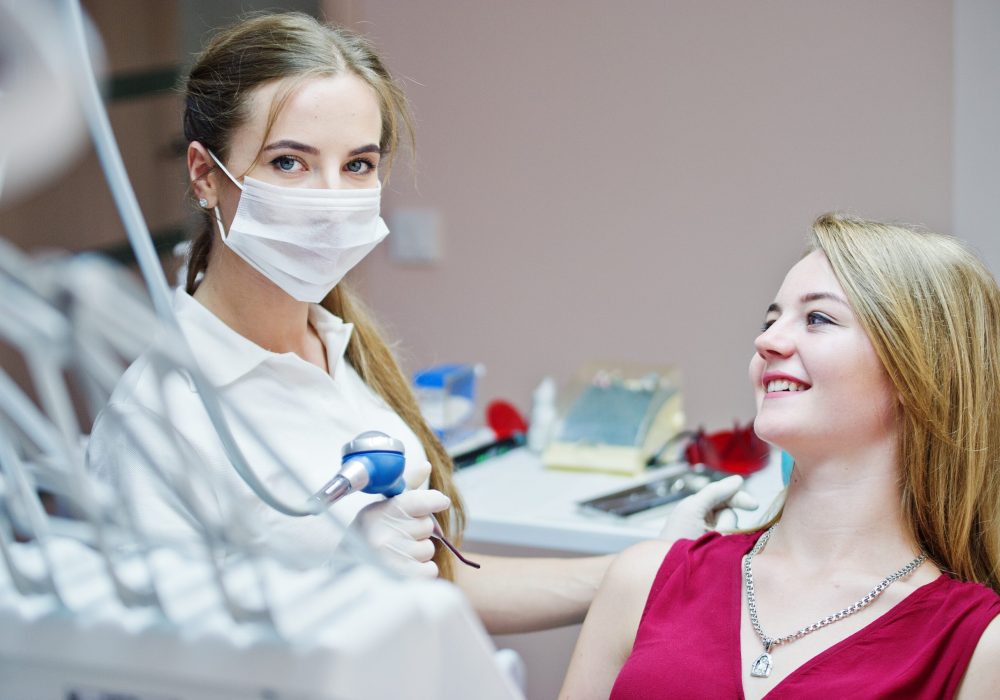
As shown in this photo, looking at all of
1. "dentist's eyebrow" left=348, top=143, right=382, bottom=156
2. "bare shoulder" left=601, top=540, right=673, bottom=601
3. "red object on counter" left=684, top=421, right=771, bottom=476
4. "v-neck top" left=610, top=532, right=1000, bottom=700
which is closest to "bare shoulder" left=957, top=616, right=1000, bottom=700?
"v-neck top" left=610, top=532, right=1000, bottom=700

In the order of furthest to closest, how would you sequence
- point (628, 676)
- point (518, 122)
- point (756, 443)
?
point (518, 122) < point (756, 443) < point (628, 676)

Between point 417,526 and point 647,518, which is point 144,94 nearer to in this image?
point 647,518

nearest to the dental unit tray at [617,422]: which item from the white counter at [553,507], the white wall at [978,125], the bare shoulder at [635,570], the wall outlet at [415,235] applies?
the white counter at [553,507]

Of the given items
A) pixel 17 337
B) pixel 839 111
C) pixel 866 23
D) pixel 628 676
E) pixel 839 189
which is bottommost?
pixel 628 676

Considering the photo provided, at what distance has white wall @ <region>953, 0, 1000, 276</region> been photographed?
7.14 ft

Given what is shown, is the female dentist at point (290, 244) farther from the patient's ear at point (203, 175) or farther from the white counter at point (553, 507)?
the white counter at point (553, 507)

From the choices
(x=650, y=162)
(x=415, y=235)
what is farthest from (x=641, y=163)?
(x=415, y=235)

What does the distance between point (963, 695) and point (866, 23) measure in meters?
1.63

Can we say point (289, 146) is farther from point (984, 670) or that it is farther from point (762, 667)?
point (984, 670)

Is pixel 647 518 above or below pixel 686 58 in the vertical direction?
below

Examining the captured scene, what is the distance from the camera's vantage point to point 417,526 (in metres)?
1.20

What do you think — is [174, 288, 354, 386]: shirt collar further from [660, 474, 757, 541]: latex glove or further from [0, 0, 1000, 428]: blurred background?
[0, 0, 1000, 428]: blurred background

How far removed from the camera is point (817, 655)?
1.21 metres

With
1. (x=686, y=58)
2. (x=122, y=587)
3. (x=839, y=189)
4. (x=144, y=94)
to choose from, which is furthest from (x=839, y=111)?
(x=144, y=94)
